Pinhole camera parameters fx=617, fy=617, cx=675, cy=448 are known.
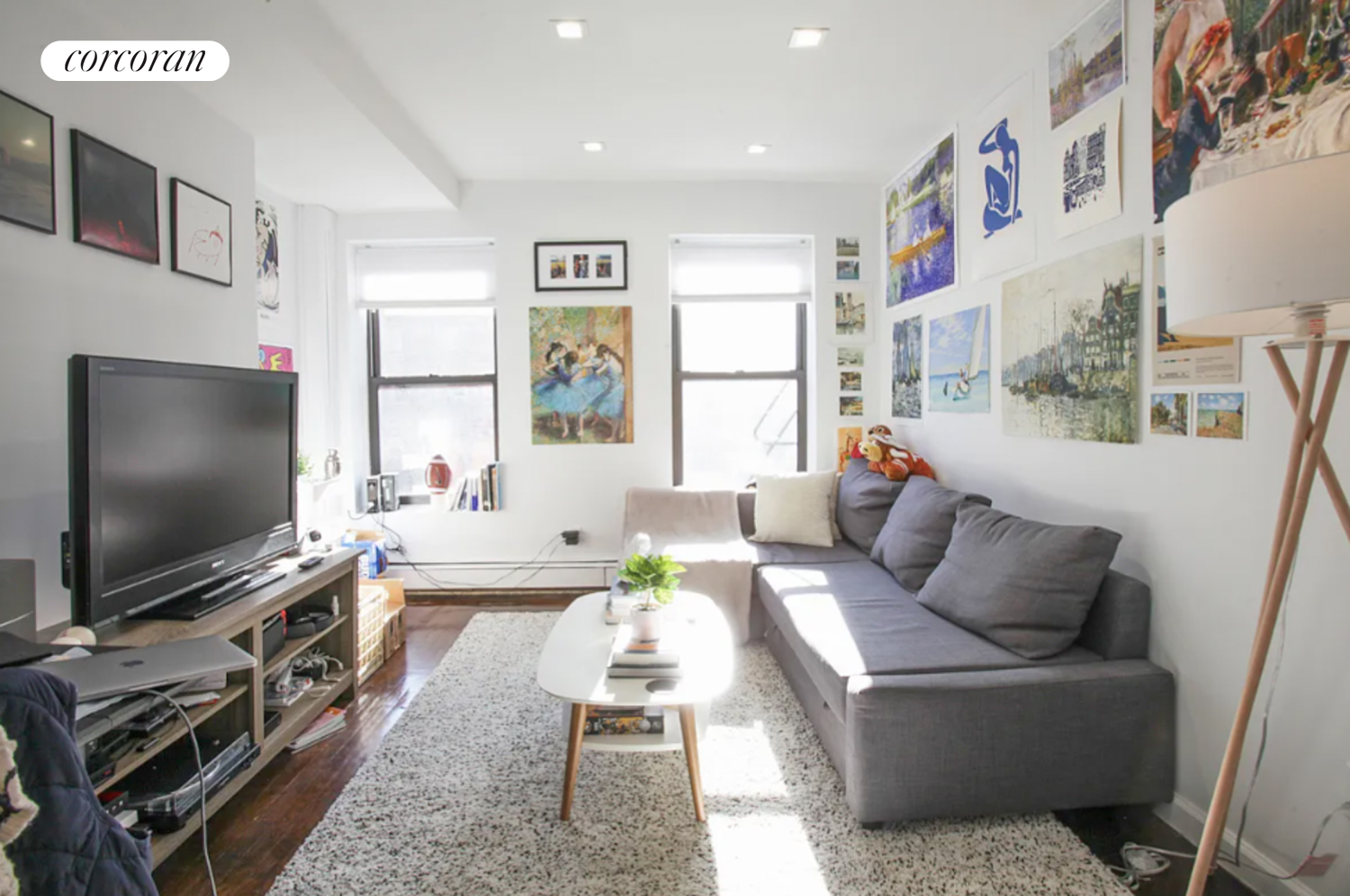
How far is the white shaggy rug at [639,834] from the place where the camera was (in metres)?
1.56

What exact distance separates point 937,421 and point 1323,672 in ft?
6.41

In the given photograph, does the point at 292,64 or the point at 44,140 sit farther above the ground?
the point at 292,64

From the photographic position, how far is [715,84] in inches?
107

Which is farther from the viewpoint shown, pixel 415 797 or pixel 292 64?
pixel 292 64

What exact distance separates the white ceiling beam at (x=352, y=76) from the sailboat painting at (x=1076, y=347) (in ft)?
9.16

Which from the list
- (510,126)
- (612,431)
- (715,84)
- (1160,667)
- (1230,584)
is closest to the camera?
(1230,584)

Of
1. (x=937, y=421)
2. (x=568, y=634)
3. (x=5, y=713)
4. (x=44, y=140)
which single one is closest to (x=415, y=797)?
(x=568, y=634)

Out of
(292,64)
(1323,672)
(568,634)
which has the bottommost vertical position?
(568,634)

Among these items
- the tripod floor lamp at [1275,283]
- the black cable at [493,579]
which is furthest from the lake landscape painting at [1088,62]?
the black cable at [493,579]

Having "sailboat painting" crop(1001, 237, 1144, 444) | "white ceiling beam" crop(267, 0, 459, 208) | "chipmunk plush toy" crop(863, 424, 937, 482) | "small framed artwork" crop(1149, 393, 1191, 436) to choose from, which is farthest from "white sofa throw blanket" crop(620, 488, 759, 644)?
"white ceiling beam" crop(267, 0, 459, 208)

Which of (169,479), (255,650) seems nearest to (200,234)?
(169,479)

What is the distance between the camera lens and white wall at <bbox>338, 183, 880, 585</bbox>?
12.9 ft

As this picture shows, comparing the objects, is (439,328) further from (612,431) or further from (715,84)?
(715,84)

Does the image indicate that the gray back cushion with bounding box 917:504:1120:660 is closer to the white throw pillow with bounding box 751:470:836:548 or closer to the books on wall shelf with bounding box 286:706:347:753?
the white throw pillow with bounding box 751:470:836:548
